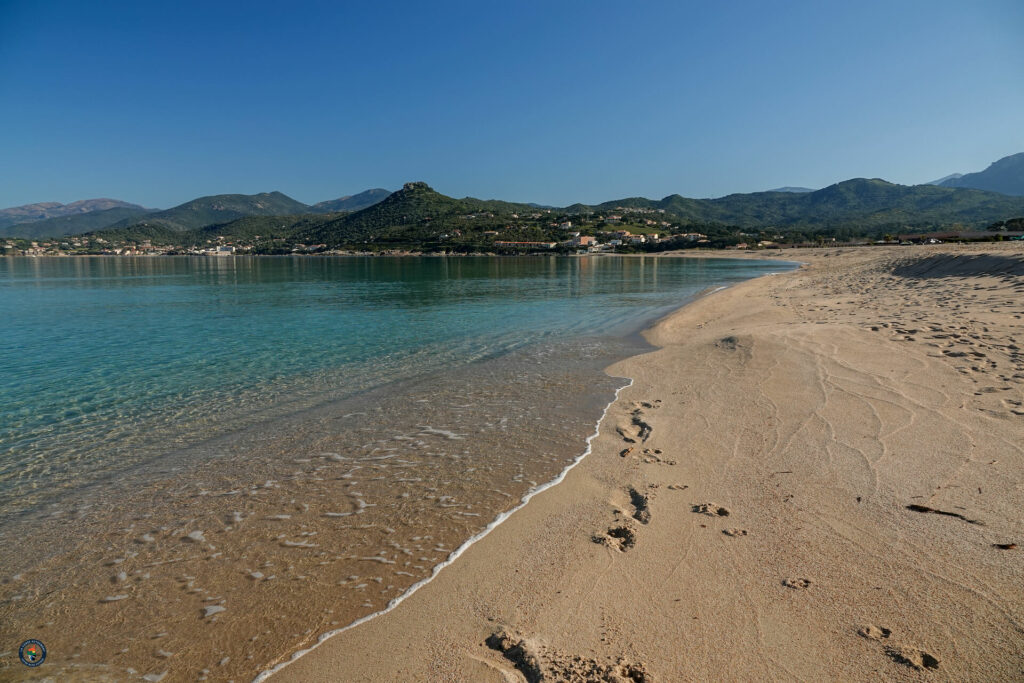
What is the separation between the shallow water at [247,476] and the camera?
12.9 feet

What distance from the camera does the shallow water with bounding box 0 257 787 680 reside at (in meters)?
3.94

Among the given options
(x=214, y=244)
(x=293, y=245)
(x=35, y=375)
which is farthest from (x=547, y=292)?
(x=214, y=244)

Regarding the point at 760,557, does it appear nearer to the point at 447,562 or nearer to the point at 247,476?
the point at 447,562

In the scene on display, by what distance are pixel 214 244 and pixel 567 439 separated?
226491 mm

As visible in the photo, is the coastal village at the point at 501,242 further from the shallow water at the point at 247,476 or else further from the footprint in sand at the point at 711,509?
the footprint in sand at the point at 711,509

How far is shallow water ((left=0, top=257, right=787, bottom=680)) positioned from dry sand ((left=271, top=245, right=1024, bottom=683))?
0.65 m

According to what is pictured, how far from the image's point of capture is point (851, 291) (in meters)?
24.1

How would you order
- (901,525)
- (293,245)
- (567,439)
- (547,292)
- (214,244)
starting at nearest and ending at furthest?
(901,525) < (567,439) < (547,292) < (293,245) < (214,244)

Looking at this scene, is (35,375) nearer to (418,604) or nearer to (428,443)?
(428,443)

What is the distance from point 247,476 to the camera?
21.6ft
